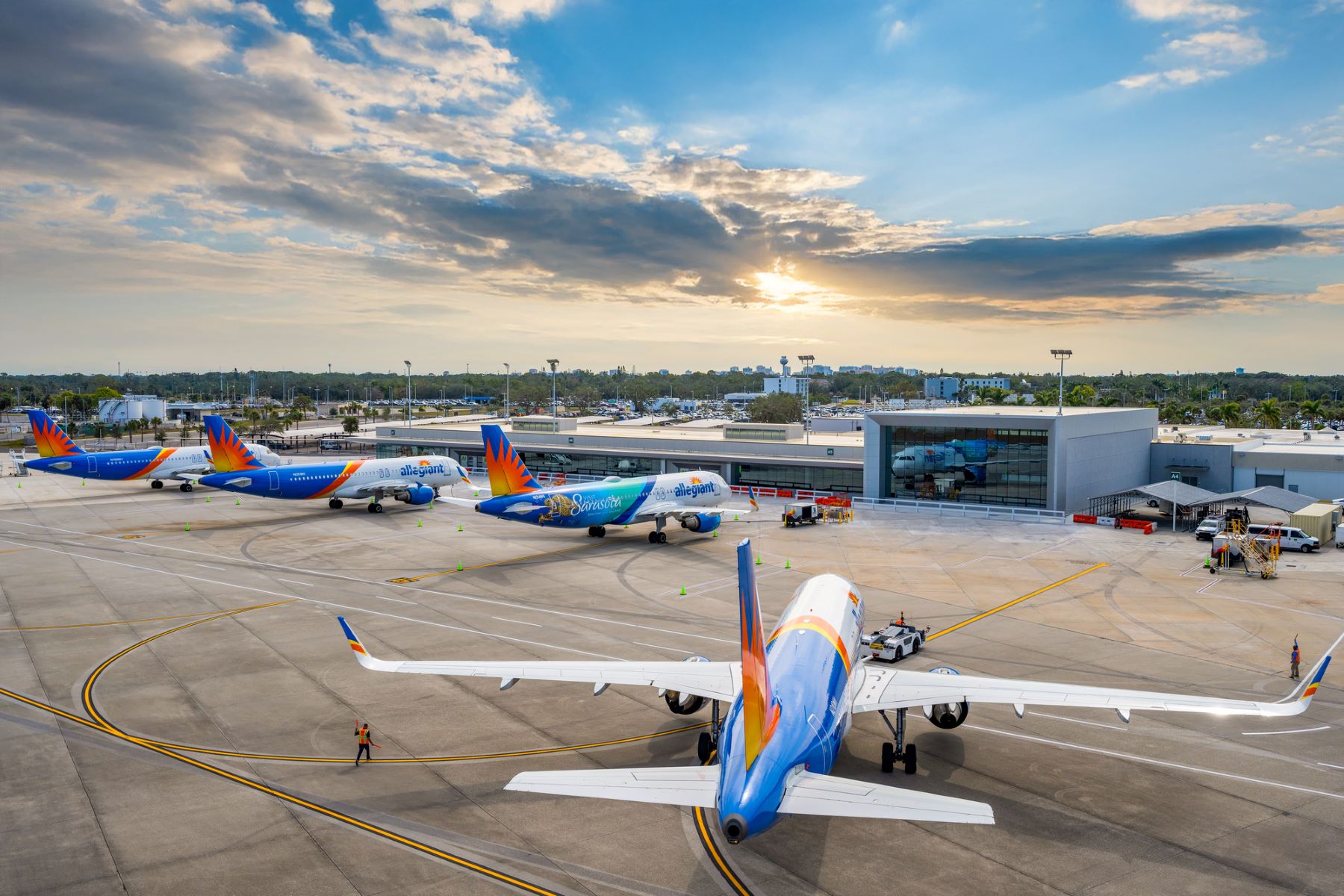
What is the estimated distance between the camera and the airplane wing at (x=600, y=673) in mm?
20734

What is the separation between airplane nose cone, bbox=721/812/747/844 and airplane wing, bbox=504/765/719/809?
433mm

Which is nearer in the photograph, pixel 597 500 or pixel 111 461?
pixel 597 500

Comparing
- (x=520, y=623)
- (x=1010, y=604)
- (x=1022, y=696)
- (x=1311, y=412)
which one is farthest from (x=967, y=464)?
(x=1311, y=412)

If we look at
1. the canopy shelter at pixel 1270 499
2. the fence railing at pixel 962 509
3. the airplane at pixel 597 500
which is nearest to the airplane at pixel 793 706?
the airplane at pixel 597 500

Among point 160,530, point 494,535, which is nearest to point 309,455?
point 160,530

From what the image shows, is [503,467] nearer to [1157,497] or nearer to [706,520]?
[706,520]

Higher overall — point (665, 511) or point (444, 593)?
point (665, 511)

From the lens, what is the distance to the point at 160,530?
6306 centimetres

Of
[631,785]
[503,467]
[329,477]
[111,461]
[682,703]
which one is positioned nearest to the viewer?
[631,785]

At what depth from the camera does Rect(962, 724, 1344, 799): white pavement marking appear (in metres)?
21.4

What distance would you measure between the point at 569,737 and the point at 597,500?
32.1 meters

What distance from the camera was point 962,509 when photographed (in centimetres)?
7212

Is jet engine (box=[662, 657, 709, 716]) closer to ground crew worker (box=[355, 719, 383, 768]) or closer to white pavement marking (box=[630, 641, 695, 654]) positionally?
white pavement marking (box=[630, 641, 695, 654])

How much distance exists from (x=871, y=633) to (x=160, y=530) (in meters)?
55.8
